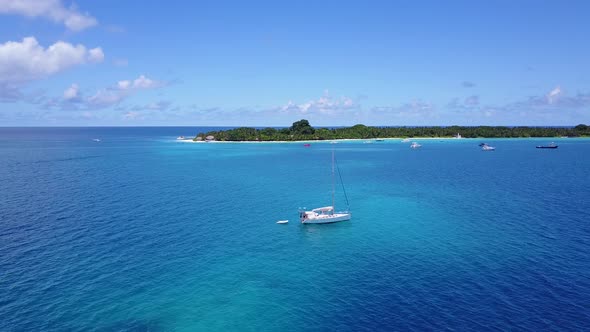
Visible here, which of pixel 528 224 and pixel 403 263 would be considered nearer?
pixel 403 263

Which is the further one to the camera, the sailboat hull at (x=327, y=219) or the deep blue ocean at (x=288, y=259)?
the sailboat hull at (x=327, y=219)

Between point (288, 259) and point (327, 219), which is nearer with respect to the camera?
point (288, 259)

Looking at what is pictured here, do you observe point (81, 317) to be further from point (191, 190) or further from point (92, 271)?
point (191, 190)

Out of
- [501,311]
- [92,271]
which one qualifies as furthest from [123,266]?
[501,311]

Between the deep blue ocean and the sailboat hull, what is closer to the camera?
the deep blue ocean
